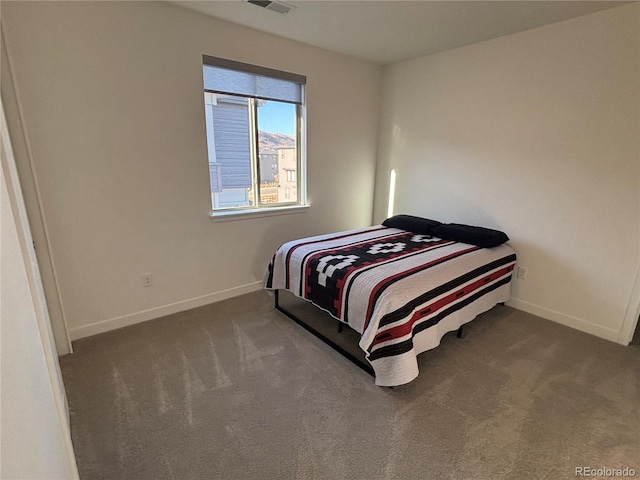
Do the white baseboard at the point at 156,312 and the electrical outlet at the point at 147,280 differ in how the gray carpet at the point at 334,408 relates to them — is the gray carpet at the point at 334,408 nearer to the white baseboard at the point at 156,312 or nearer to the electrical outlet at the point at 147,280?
the white baseboard at the point at 156,312

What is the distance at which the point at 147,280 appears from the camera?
2633 millimetres

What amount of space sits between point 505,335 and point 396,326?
1.26 m

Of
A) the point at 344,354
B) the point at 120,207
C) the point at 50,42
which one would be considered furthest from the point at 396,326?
the point at 50,42

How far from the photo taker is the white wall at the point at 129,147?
2.04 m

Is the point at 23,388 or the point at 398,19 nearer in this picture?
the point at 23,388

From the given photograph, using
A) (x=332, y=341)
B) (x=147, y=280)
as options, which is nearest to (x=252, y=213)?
(x=147, y=280)

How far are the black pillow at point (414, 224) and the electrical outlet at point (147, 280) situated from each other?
2.32 metres

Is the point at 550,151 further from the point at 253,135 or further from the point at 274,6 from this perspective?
the point at 253,135

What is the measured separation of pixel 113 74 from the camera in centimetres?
222

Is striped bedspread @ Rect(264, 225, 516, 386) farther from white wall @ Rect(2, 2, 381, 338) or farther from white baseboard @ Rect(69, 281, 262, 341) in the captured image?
white wall @ Rect(2, 2, 381, 338)

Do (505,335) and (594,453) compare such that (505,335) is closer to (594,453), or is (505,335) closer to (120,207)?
(594,453)

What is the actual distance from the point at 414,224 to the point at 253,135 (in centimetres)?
179

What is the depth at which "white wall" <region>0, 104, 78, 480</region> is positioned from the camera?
60cm

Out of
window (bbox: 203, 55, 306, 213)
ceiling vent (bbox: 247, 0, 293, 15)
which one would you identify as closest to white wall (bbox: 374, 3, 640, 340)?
window (bbox: 203, 55, 306, 213)
